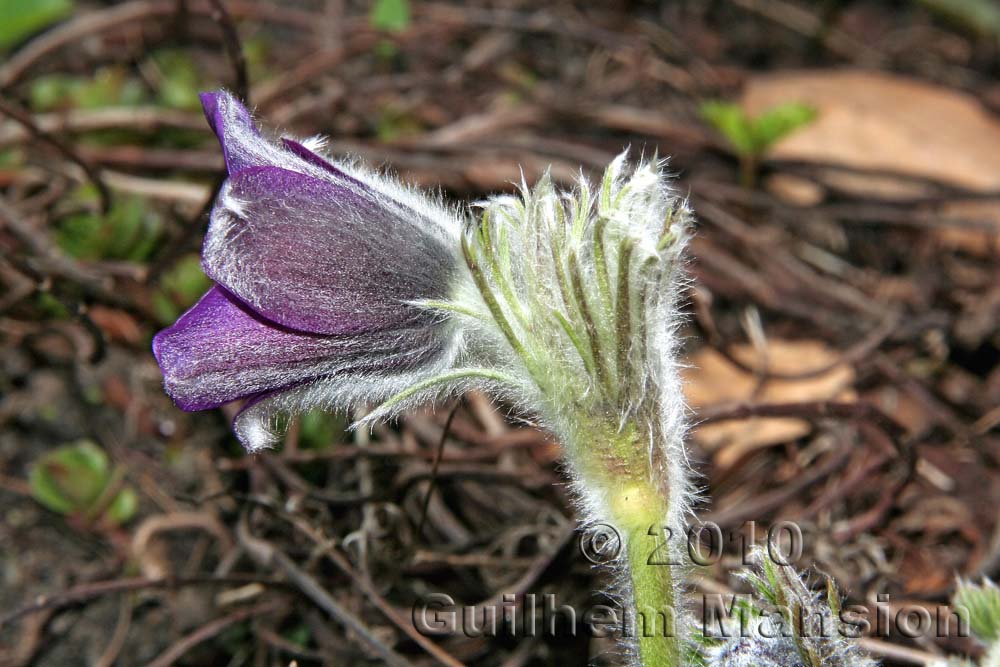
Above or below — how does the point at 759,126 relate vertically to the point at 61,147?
above

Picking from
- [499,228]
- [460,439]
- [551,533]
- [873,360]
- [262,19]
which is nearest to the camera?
[499,228]

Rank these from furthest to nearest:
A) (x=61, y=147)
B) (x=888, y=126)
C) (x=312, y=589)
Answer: (x=888, y=126) → (x=61, y=147) → (x=312, y=589)

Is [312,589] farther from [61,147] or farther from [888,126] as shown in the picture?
[888,126]

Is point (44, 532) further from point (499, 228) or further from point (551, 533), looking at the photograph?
point (499, 228)

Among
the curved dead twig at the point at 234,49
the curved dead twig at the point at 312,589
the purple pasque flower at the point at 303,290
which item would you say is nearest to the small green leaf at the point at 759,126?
the curved dead twig at the point at 234,49

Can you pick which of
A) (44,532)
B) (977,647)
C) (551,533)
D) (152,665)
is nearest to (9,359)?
(44,532)

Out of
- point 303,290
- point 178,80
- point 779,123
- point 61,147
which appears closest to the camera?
point 303,290

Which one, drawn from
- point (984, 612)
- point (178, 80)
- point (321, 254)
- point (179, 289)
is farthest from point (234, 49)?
point (984, 612)
